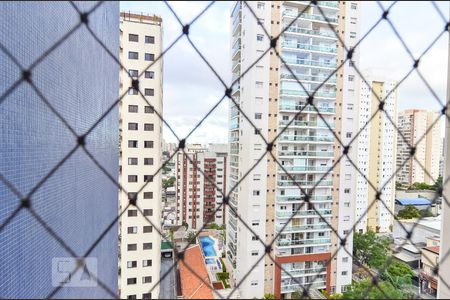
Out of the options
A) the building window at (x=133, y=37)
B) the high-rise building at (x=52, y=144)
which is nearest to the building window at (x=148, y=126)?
the high-rise building at (x=52, y=144)

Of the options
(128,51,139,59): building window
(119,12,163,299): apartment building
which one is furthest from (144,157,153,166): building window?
(128,51,139,59): building window

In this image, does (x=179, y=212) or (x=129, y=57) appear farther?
(x=179, y=212)

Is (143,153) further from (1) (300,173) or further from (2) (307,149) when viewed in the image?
(2) (307,149)

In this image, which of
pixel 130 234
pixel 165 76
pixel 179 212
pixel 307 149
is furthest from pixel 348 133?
pixel 179 212

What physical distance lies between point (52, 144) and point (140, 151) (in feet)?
1.07

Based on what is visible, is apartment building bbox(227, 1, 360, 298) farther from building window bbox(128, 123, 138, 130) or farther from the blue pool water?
building window bbox(128, 123, 138, 130)

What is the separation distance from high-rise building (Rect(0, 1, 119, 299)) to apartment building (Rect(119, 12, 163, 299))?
0.08m

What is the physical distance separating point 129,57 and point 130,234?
88 centimetres

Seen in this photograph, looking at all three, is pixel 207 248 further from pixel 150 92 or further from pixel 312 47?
pixel 312 47

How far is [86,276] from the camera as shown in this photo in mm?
490

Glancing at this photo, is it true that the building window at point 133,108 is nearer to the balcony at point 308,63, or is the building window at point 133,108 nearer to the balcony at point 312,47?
the balcony at point 308,63

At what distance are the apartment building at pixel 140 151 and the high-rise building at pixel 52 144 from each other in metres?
0.08

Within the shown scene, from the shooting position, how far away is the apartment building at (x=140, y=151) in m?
0.91

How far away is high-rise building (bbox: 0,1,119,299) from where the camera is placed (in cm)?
81
